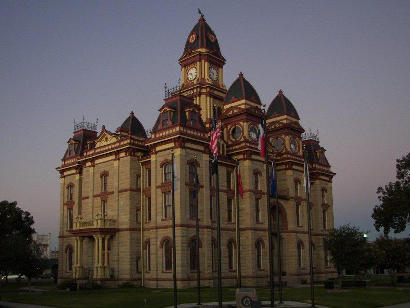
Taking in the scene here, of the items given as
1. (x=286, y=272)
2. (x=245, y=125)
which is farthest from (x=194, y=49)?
(x=286, y=272)

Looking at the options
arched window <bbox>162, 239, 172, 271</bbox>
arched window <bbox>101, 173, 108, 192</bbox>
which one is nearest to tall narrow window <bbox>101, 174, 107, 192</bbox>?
arched window <bbox>101, 173, 108, 192</bbox>

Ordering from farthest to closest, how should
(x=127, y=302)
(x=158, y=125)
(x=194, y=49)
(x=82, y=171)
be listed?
(x=194, y=49)
(x=82, y=171)
(x=158, y=125)
(x=127, y=302)

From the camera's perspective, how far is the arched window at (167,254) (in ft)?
163

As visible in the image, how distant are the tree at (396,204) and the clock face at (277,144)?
13513 mm

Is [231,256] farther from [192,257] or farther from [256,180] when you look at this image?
[256,180]

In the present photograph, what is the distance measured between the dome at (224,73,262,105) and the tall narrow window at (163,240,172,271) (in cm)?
1956

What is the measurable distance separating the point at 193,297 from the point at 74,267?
2244cm

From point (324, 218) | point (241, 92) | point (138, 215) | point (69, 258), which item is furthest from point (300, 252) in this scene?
point (69, 258)

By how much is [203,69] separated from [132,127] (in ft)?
47.3

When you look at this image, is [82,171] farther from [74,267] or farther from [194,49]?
[194,49]

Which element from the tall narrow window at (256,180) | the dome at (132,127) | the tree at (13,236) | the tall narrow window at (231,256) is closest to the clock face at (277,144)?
the tall narrow window at (256,180)

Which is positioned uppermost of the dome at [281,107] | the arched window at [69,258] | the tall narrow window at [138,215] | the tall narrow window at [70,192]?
the dome at [281,107]

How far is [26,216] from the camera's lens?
3031 inches

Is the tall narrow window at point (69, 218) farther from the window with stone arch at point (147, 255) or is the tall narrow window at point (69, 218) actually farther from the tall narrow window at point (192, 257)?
the tall narrow window at point (192, 257)
